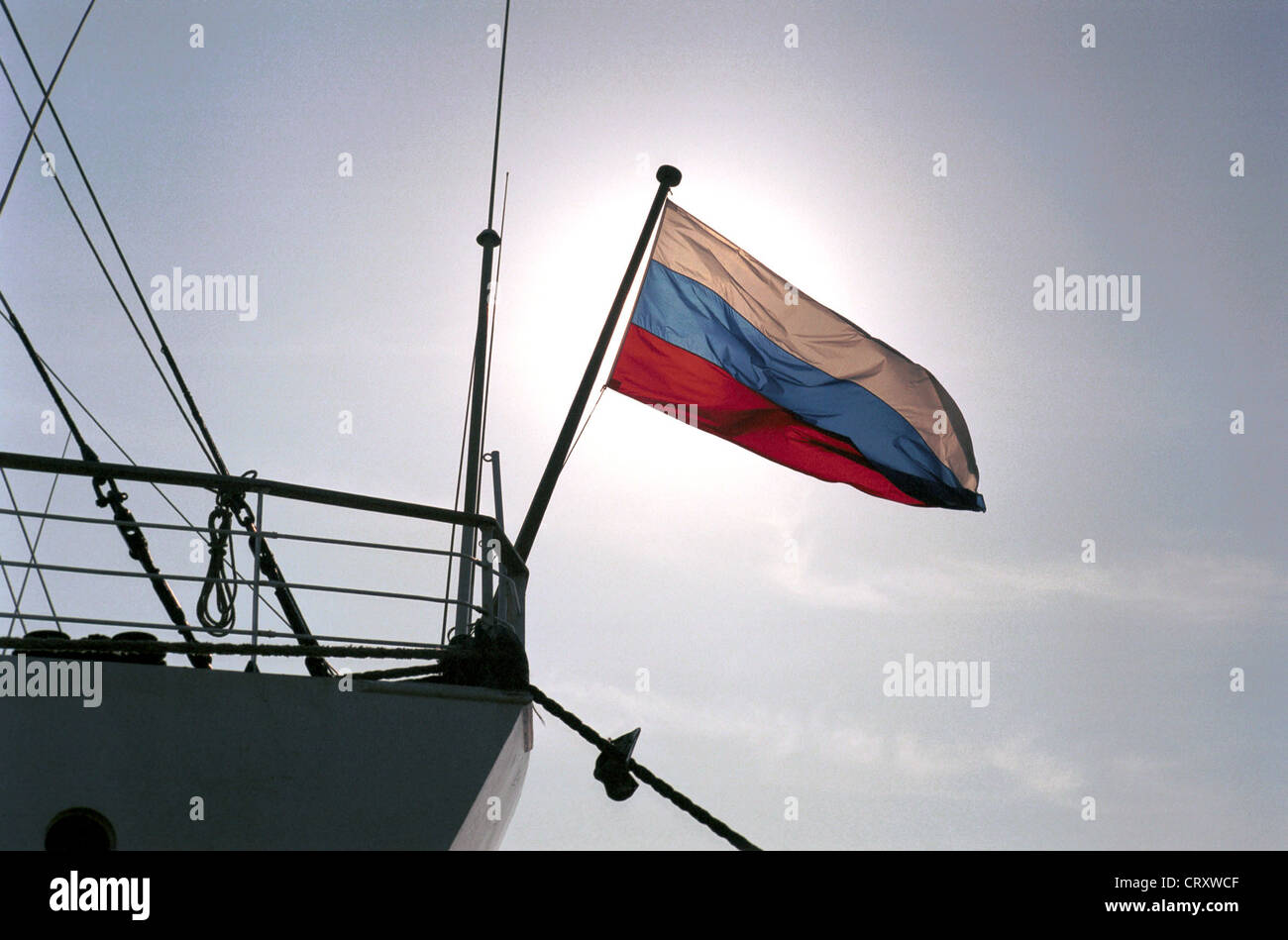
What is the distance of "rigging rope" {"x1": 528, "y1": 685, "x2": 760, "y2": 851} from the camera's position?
20.5 ft

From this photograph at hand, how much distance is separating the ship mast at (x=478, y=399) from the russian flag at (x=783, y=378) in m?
1.12

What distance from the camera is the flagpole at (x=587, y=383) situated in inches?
306

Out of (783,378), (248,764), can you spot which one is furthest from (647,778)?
(783,378)

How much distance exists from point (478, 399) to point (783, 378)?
2.56 m

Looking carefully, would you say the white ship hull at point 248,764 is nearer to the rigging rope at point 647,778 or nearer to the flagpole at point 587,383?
the rigging rope at point 647,778

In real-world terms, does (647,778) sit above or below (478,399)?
below

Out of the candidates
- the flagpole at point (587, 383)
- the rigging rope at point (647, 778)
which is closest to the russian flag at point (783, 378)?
the flagpole at point (587, 383)

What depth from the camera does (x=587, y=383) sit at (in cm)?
847

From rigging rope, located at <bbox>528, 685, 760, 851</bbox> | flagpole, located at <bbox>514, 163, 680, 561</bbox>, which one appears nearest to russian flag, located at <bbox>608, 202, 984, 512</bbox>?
flagpole, located at <bbox>514, 163, 680, 561</bbox>

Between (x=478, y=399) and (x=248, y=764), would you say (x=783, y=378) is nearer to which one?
(x=478, y=399)
